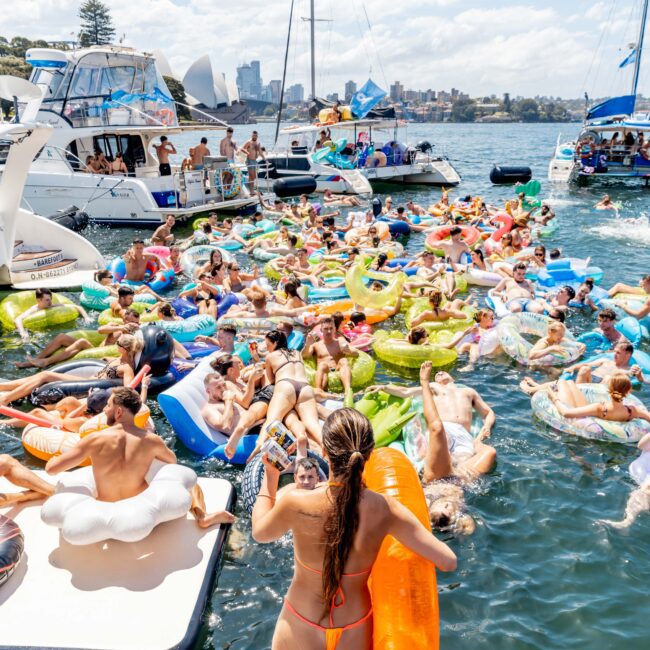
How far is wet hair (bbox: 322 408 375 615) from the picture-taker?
254cm

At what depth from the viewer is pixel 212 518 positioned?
4.74 metres

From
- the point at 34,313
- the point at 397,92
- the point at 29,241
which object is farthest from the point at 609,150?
the point at 397,92

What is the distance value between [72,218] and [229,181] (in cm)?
487

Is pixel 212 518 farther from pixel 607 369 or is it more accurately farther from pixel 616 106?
pixel 616 106

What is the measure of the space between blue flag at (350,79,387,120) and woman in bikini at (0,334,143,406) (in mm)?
20526

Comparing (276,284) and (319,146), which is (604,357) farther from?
(319,146)

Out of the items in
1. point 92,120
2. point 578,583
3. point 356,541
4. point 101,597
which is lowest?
point 578,583

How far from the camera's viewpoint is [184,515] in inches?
187

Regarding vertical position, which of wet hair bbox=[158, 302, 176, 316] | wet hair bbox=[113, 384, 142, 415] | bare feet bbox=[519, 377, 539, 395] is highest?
wet hair bbox=[113, 384, 142, 415]

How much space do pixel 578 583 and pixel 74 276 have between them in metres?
10.8

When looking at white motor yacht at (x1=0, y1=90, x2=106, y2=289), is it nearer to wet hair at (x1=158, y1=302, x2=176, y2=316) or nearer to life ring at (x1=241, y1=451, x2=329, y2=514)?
wet hair at (x1=158, y1=302, x2=176, y2=316)

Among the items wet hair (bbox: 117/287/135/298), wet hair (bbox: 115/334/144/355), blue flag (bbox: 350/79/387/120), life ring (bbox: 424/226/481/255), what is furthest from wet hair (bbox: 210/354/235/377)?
blue flag (bbox: 350/79/387/120)

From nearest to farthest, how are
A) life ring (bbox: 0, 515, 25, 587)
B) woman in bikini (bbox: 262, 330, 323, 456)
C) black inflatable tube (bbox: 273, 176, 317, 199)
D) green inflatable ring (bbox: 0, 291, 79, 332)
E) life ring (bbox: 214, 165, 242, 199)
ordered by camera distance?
life ring (bbox: 0, 515, 25, 587) → woman in bikini (bbox: 262, 330, 323, 456) → green inflatable ring (bbox: 0, 291, 79, 332) → life ring (bbox: 214, 165, 242, 199) → black inflatable tube (bbox: 273, 176, 317, 199)

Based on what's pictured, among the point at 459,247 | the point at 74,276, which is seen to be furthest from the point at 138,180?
the point at 459,247
